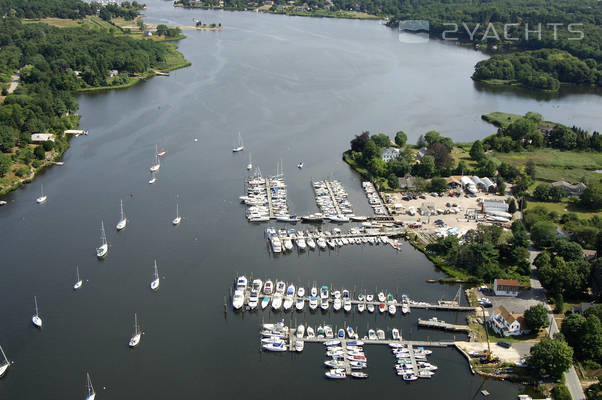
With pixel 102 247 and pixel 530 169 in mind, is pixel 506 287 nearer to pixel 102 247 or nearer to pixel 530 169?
pixel 530 169

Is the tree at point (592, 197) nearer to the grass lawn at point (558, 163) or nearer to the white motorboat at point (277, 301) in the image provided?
the grass lawn at point (558, 163)

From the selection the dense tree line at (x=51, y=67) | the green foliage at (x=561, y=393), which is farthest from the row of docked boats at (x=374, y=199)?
the dense tree line at (x=51, y=67)

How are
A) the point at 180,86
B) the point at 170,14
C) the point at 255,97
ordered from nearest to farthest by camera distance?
the point at 255,97, the point at 180,86, the point at 170,14

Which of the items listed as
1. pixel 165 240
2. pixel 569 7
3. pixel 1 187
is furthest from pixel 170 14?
pixel 165 240

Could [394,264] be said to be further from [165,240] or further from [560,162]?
[560,162]

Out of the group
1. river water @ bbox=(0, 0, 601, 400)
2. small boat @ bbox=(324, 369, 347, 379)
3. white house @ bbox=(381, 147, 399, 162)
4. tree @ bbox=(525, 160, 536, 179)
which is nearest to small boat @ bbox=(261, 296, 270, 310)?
river water @ bbox=(0, 0, 601, 400)

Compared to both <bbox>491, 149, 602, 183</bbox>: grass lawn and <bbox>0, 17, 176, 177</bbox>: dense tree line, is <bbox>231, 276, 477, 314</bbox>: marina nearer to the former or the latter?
<bbox>491, 149, 602, 183</bbox>: grass lawn
